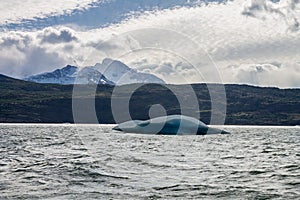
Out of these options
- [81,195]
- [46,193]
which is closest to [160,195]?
[81,195]

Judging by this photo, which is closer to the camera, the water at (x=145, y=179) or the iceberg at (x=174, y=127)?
the water at (x=145, y=179)

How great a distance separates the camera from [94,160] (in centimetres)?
3769

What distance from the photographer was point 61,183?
992 inches

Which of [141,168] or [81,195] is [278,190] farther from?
[141,168]

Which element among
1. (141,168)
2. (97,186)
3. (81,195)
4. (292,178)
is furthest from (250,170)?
(81,195)

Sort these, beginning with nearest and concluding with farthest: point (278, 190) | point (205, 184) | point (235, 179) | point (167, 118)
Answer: point (278, 190), point (205, 184), point (235, 179), point (167, 118)

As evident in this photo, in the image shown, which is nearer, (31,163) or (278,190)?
(278,190)

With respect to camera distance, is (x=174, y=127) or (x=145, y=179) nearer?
(x=145, y=179)

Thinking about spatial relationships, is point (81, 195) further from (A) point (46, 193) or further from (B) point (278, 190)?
(B) point (278, 190)

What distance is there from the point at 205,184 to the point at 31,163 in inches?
596

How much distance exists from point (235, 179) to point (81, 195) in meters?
9.61

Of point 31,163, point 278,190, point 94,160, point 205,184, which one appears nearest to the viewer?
point 278,190

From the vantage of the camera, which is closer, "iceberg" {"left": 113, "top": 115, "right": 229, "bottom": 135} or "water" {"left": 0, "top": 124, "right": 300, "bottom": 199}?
"water" {"left": 0, "top": 124, "right": 300, "bottom": 199}

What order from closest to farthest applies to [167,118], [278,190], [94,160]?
[278,190], [94,160], [167,118]
